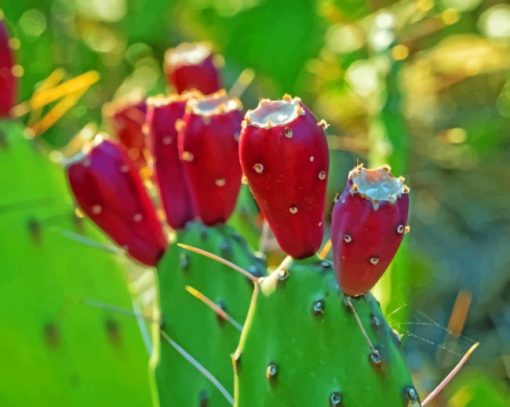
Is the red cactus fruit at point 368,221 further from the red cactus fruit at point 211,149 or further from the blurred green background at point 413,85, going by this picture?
the blurred green background at point 413,85

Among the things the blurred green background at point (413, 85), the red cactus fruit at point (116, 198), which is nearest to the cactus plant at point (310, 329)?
the red cactus fruit at point (116, 198)

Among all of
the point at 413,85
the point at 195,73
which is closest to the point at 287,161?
the point at 195,73

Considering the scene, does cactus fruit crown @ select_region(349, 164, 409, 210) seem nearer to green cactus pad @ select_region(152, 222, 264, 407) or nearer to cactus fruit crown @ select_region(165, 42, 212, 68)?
green cactus pad @ select_region(152, 222, 264, 407)

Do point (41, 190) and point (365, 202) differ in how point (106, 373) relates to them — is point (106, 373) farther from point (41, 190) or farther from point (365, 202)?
point (365, 202)

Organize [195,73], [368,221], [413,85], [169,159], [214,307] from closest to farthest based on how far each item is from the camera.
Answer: [368,221] → [214,307] → [169,159] → [195,73] → [413,85]

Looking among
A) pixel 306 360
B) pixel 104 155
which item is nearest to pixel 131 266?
pixel 104 155

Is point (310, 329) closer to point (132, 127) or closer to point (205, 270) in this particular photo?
point (205, 270)

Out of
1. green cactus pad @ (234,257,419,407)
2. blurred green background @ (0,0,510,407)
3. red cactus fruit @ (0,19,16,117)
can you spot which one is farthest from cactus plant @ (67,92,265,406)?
blurred green background @ (0,0,510,407)
